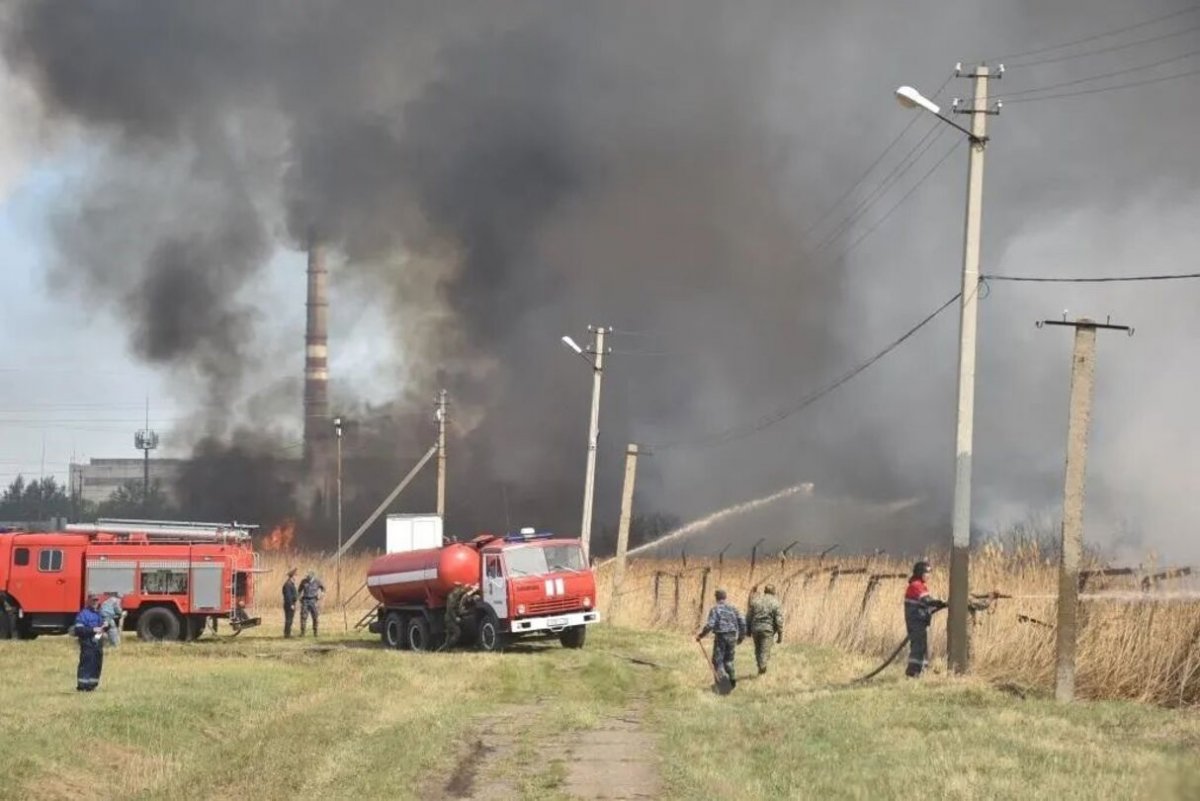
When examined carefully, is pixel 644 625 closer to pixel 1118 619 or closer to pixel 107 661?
pixel 107 661

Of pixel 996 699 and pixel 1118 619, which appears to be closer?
pixel 996 699

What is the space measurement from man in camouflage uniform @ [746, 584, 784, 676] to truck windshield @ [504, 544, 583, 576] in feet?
32.8

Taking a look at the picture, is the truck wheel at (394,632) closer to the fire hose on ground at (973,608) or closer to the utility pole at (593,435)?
the utility pole at (593,435)

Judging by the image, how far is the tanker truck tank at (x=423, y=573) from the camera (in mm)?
36875

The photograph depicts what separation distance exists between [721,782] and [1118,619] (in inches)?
375

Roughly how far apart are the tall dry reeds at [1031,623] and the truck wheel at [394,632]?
7996 millimetres

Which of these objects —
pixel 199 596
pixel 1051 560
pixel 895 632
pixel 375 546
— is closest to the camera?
pixel 1051 560

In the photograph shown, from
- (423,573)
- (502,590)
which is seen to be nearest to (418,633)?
(423,573)

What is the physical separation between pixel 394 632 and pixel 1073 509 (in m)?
21.1

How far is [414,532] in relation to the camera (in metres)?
42.6

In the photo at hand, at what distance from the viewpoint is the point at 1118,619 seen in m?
22.3

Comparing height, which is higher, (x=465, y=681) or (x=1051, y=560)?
(x=1051, y=560)

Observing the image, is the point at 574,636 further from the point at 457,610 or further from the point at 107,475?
the point at 107,475

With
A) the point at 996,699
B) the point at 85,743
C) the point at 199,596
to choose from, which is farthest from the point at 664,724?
the point at 199,596
